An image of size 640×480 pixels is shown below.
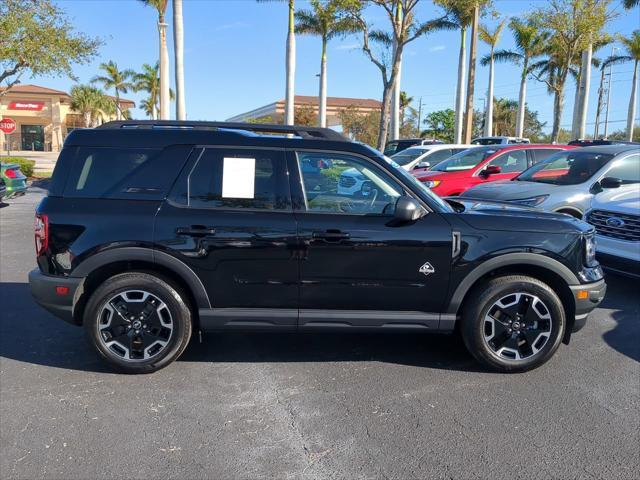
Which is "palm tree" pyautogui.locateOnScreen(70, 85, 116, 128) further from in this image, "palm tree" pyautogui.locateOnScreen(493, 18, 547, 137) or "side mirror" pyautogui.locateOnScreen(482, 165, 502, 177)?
"side mirror" pyautogui.locateOnScreen(482, 165, 502, 177)

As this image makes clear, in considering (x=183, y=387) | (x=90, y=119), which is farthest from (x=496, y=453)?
(x=90, y=119)

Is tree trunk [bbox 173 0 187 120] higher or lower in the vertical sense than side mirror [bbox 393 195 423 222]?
higher

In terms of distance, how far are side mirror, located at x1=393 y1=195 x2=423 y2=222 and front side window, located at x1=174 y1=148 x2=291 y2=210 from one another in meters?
0.82

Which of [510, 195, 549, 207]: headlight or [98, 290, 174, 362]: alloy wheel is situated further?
[510, 195, 549, 207]: headlight

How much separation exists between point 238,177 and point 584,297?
112 inches

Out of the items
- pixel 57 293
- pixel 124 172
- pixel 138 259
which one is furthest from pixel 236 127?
pixel 57 293

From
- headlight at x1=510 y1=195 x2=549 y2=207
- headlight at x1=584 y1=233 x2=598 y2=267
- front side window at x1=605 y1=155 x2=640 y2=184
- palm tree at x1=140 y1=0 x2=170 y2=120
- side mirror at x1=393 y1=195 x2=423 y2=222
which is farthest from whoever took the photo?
palm tree at x1=140 y1=0 x2=170 y2=120

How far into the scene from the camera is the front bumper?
4.06 metres

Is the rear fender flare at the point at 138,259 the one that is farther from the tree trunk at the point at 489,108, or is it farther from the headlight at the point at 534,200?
the tree trunk at the point at 489,108

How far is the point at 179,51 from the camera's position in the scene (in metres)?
20.6

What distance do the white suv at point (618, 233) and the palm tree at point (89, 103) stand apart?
193ft

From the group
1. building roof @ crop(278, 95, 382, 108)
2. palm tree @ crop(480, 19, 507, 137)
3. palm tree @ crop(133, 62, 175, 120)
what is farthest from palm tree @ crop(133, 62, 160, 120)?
palm tree @ crop(480, 19, 507, 137)

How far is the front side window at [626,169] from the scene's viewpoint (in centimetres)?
762

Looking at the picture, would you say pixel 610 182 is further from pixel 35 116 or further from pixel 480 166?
pixel 35 116
